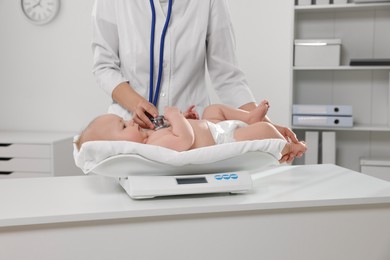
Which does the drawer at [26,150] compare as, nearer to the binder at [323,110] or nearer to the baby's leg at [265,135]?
the binder at [323,110]

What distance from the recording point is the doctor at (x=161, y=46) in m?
1.76

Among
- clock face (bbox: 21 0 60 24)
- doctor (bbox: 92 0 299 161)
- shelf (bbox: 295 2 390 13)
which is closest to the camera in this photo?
doctor (bbox: 92 0 299 161)

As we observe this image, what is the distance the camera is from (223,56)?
1.88 meters

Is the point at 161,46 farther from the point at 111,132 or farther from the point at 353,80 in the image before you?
the point at 353,80

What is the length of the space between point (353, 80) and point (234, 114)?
2.11 meters

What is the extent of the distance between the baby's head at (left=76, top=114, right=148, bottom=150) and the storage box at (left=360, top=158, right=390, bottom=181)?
224cm

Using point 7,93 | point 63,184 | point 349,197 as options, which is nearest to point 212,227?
point 349,197

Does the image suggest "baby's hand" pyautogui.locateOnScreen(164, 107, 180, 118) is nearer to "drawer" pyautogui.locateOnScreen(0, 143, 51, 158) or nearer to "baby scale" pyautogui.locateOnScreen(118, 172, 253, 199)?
"baby scale" pyautogui.locateOnScreen(118, 172, 253, 199)

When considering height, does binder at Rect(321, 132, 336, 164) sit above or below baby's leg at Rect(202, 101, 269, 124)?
below

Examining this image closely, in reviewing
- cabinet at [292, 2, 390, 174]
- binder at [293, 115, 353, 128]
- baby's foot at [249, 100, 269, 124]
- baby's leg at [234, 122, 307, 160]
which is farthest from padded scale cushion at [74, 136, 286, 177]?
cabinet at [292, 2, 390, 174]

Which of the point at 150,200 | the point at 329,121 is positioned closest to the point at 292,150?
the point at 150,200

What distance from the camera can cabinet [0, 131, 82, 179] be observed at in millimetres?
3184

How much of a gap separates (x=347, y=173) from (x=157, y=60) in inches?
29.2

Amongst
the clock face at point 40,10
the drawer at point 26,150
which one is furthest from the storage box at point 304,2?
the drawer at point 26,150
